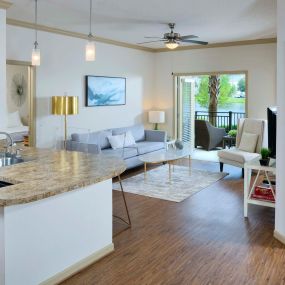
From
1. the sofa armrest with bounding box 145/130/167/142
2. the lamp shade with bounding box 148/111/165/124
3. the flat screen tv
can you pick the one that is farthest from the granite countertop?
the lamp shade with bounding box 148/111/165/124

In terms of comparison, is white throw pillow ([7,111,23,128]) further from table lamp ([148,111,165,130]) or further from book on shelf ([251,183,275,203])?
book on shelf ([251,183,275,203])

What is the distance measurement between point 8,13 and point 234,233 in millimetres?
4126

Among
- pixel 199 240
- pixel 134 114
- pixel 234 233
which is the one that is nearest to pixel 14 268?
pixel 199 240

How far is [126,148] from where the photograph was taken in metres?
6.94

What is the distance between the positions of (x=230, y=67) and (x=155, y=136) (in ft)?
7.16

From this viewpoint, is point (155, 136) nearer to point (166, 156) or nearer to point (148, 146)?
point (148, 146)

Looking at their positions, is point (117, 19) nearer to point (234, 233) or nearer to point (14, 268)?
point (234, 233)

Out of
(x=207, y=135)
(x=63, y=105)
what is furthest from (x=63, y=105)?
(x=207, y=135)

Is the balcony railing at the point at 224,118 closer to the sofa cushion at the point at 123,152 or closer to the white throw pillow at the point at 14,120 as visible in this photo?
the sofa cushion at the point at 123,152

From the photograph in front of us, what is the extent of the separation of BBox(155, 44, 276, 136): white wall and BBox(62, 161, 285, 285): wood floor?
310 centimetres

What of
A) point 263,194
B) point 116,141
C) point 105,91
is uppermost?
point 105,91

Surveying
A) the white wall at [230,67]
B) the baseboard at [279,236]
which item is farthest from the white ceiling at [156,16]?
the baseboard at [279,236]

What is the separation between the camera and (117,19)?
17.7ft

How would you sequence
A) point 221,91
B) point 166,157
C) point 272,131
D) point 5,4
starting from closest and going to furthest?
point 5,4, point 272,131, point 166,157, point 221,91
